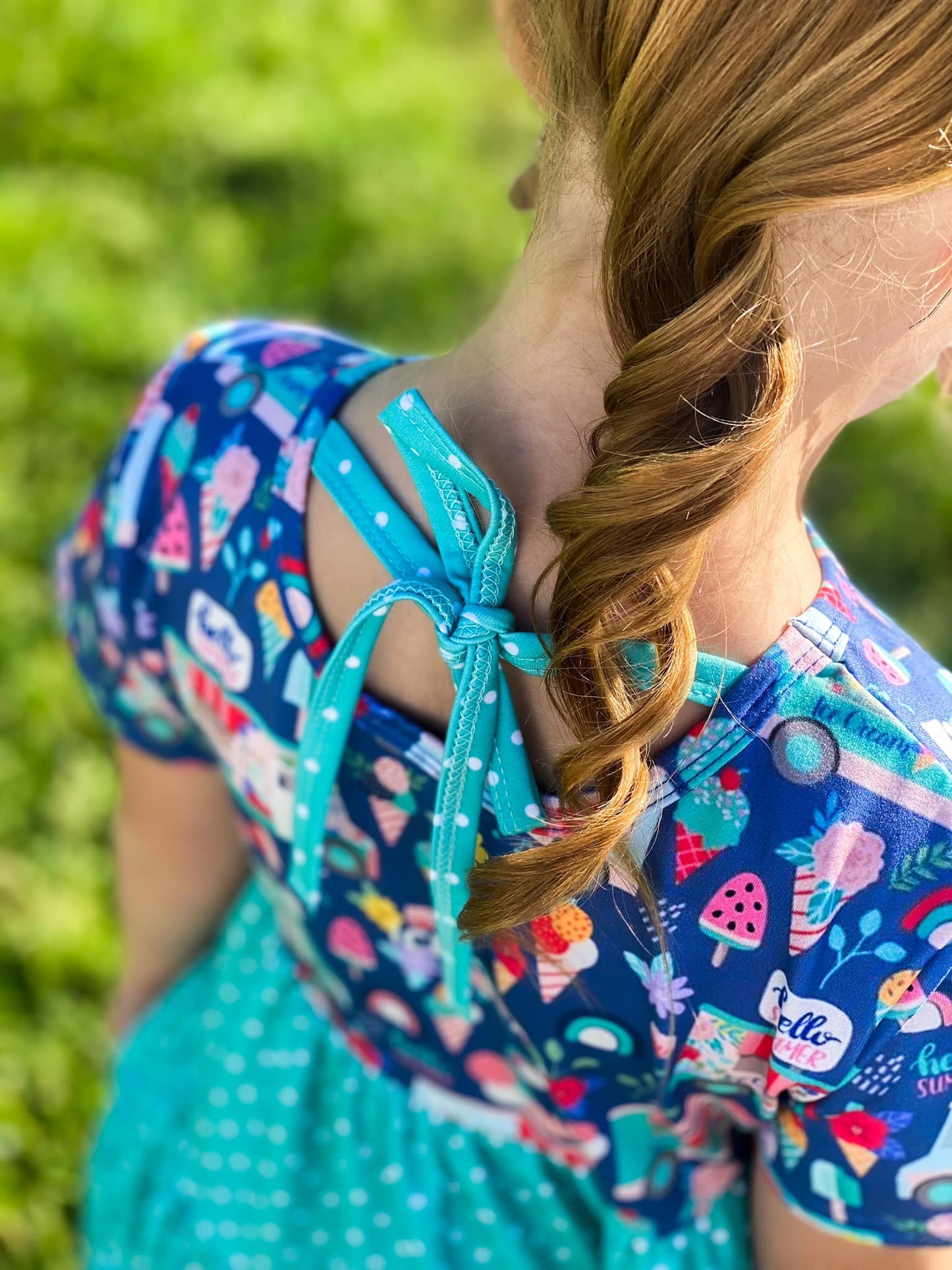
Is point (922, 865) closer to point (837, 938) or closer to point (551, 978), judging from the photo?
point (837, 938)

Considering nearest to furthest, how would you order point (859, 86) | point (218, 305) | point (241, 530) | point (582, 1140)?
point (859, 86) → point (241, 530) → point (582, 1140) → point (218, 305)

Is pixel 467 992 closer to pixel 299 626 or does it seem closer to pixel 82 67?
pixel 299 626

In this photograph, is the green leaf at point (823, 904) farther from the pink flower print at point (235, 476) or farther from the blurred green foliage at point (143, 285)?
the blurred green foliage at point (143, 285)

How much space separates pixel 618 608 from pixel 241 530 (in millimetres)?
386

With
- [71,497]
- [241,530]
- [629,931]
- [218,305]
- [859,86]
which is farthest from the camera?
[218,305]

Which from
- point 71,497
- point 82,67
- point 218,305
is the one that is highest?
point 82,67

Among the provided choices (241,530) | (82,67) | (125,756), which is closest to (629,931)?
(241,530)

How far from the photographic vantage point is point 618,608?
77 centimetres

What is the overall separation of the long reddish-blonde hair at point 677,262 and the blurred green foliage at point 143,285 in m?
1.69

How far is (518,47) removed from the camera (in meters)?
0.88

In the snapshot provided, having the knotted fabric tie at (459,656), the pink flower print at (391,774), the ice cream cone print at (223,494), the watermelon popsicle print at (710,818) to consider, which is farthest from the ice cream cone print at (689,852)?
the ice cream cone print at (223,494)

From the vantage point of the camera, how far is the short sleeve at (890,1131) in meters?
0.84

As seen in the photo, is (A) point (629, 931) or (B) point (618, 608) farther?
(A) point (629, 931)

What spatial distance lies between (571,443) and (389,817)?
366 mm
